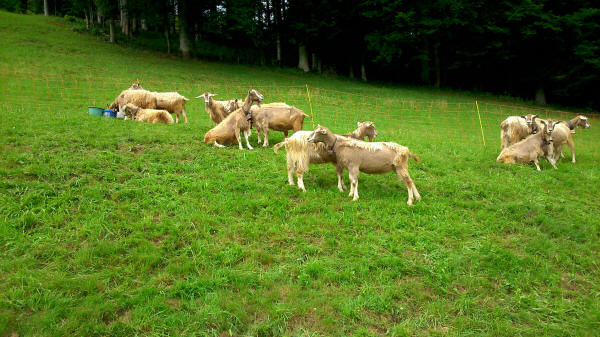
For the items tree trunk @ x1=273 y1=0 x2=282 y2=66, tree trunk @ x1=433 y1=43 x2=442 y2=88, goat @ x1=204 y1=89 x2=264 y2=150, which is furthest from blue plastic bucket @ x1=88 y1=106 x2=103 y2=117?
tree trunk @ x1=433 y1=43 x2=442 y2=88

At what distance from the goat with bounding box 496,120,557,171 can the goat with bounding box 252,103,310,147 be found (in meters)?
7.22

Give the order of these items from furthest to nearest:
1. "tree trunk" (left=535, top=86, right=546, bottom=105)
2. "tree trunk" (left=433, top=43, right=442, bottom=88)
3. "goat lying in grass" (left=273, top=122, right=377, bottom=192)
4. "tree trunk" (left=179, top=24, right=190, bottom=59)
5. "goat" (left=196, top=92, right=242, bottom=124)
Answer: "tree trunk" (left=433, top=43, right=442, bottom=88) → "tree trunk" (left=535, top=86, right=546, bottom=105) → "tree trunk" (left=179, top=24, right=190, bottom=59) → "goat" (left=196, top=92, right=242, bottom=124) → "goat lying in grass" (left=273, top=122, right=377, bottom=192)

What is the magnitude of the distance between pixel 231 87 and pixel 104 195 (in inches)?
854

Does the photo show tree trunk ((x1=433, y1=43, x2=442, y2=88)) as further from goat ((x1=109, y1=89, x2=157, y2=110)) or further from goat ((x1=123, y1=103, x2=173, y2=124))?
goat ((x1=123, y1=103, x2=173, y2=124))

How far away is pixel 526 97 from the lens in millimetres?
43062

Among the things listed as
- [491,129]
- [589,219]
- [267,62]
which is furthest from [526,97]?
[589,219]

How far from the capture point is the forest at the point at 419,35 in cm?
3800

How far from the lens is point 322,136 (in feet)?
32.0

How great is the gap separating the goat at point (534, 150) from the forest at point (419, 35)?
93.6 ft

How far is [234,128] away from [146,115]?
4.91 m

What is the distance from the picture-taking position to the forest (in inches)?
1496

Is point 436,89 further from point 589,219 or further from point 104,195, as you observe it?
point 104,195

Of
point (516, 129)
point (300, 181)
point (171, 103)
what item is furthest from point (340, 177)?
point (171, 103)

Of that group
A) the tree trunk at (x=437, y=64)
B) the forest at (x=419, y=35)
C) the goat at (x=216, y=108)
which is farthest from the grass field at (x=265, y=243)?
the tree trunk at (x=437, y=64)
